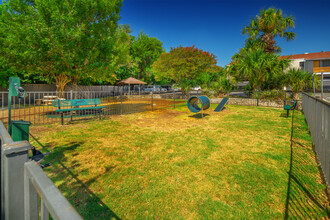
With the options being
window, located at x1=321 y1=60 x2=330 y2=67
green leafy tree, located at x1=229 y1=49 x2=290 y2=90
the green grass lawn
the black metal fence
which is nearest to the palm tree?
green leafy tree, located at x1=229 y1=49 x2=290 y2=90

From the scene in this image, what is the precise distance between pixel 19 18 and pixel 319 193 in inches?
689

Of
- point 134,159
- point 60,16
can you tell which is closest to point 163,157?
point 134,159

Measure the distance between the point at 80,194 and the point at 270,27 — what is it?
77.0 ft

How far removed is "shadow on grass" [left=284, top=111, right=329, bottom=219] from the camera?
266cm

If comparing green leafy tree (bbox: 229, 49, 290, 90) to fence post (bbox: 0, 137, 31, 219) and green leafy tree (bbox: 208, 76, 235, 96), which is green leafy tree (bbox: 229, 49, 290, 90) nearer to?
green leafy tree (bbox: 208, 76, 235, 96)

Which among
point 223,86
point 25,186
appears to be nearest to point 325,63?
point 223,86

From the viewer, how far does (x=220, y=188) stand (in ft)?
10.8

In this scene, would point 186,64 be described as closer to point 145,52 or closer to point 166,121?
point 166,121

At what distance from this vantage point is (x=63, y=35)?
31.8ft

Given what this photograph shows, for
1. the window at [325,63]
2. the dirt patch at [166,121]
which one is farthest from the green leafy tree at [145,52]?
the window at [325,63]

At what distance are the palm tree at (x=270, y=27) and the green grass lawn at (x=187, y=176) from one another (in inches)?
685

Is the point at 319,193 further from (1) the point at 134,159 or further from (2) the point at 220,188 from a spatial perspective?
(1) the point at 134,159

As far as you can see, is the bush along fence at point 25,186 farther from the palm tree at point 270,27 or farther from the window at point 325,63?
the window at point 325,63

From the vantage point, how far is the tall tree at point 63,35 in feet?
31.9
